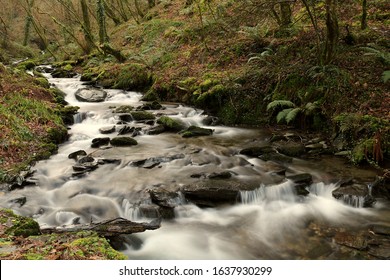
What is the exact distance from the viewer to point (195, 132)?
1005 centimetres

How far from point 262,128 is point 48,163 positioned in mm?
5915

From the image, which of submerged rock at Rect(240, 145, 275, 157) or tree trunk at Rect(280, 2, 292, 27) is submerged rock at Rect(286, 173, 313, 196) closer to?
submerged rock at Rect(240, 145, 275, 157)

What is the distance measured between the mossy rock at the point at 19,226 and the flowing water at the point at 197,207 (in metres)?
0.78

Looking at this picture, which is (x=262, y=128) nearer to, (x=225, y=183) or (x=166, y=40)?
(x=225, y=183)

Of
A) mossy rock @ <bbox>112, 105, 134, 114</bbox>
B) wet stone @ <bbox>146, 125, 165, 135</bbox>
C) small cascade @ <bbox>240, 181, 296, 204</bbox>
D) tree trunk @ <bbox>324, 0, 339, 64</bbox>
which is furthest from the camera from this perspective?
mossy rock @ <bbox>112, 105, 134, 114</bbox>

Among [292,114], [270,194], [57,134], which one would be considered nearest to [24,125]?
[57,134]

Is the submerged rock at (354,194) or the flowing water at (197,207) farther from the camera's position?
the submerged rock at (354,194)

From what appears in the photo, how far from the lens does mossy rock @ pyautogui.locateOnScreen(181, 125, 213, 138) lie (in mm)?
9938

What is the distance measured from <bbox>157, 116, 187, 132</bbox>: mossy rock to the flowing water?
4.70ft

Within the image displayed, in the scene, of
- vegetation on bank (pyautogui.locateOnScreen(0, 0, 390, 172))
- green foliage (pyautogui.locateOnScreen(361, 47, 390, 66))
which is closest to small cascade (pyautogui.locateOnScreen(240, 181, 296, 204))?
vegetation on bank (pyautogui.locateOnScreen(0, 0, 390, 172))

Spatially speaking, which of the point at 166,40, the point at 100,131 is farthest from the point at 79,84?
the point at 100,131

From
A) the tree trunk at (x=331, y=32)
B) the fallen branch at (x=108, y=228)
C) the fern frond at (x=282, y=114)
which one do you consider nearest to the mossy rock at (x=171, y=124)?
the fern frond at (x=282, y=114)

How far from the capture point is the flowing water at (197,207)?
5335mm

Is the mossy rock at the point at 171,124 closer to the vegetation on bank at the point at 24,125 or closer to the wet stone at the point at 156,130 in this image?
the wet stone at the point at 156,130
